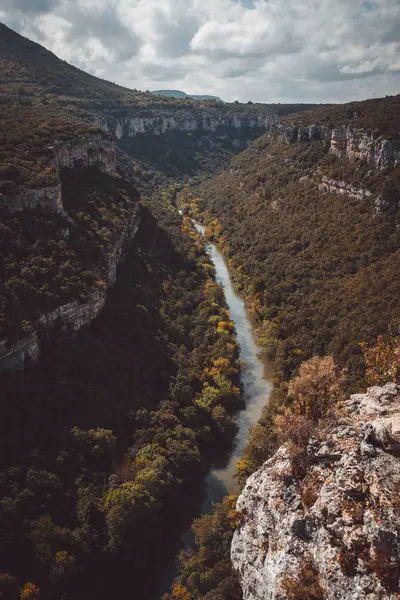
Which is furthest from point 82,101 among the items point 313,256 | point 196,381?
point 196,381

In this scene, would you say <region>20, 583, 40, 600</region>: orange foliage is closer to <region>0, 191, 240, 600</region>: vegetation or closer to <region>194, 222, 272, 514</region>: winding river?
<region>0, 191, 240, 600</region>: vegetation

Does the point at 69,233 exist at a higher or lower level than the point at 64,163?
lower

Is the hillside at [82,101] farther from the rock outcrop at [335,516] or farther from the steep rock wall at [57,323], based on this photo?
the rock outcrop at [335,516]

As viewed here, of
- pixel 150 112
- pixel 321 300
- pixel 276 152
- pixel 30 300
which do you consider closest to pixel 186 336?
pixel 321 300

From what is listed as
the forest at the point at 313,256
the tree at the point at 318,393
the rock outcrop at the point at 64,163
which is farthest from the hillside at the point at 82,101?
the tree at the point at 318,393

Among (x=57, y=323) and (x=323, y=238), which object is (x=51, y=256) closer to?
(x=57, y=323)

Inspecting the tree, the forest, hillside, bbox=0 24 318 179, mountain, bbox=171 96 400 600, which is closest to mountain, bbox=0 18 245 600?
mountain, bbox=171 96 400 600
